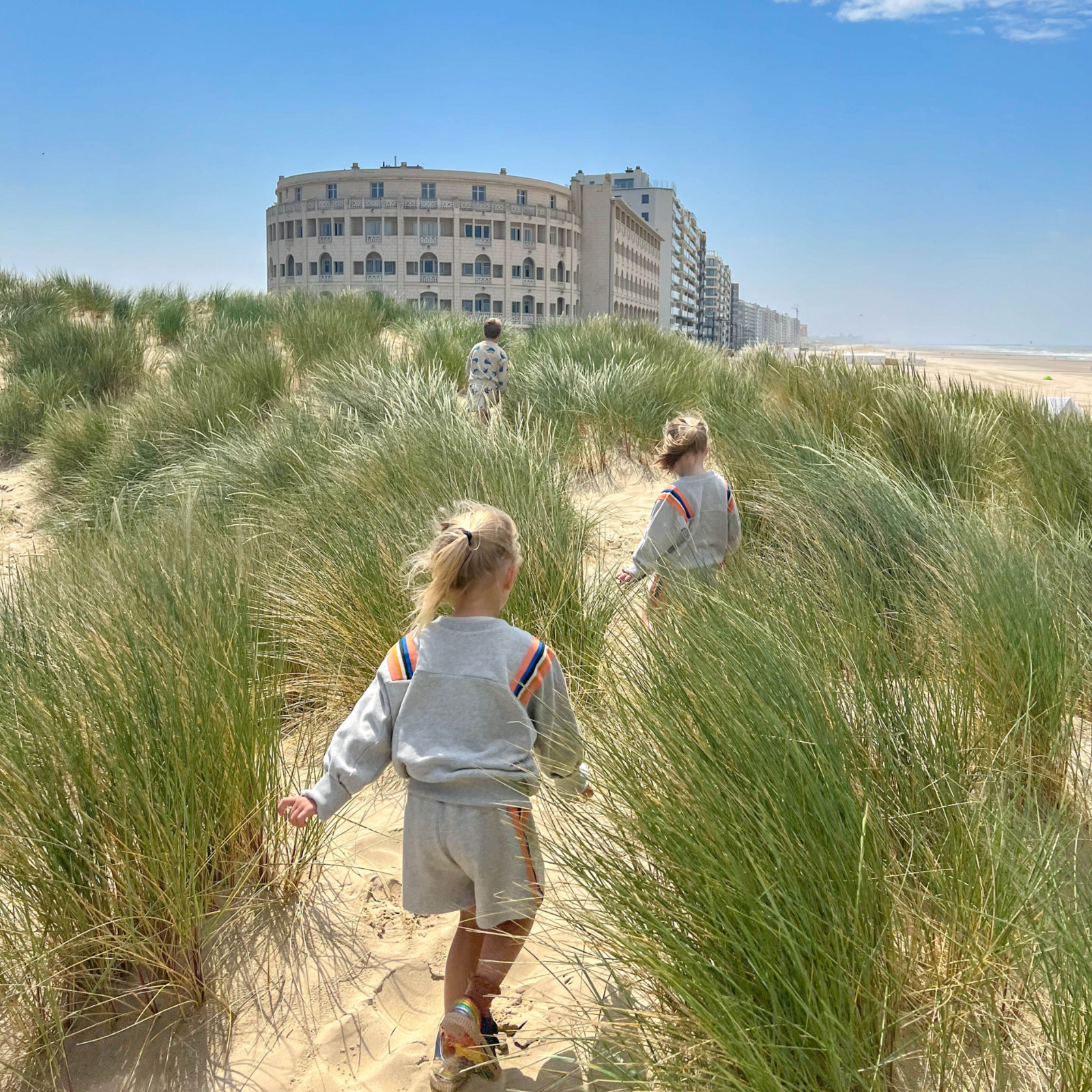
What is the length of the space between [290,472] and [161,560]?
2665 millimetres

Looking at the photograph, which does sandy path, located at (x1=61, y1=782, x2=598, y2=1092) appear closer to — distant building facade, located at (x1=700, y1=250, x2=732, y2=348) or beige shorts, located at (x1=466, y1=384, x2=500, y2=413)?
beige shorts, located at (x1=466, y1=384, x2=500, y2=413)

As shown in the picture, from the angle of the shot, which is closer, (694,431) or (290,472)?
(694,431)

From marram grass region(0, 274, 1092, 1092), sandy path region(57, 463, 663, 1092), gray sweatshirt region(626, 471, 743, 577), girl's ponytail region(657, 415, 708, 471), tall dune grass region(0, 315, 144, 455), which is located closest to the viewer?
marram grass region(0, 274, 1092, 1092)

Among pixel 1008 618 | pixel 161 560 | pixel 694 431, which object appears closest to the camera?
pixel 1008 618

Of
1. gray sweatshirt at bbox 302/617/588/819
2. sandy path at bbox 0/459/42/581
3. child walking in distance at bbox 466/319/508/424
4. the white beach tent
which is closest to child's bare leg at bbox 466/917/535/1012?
gray sweatshirt at bbox 302/617/588/819

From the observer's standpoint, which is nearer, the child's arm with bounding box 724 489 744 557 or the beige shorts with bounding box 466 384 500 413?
the child's arm with bounding box 724 489 744 557

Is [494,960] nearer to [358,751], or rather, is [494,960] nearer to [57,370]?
[358,751]

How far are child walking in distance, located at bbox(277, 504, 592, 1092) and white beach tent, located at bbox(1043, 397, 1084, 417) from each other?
559cm

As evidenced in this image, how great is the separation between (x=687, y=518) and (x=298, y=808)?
2.26 metres

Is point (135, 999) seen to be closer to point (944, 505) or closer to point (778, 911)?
point (778, 911)

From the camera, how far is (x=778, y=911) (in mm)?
Answer: 1521

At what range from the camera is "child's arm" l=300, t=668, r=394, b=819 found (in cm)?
206

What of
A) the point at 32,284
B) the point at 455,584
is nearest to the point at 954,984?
the point at 455,584

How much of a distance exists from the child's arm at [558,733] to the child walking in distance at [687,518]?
153 cm
